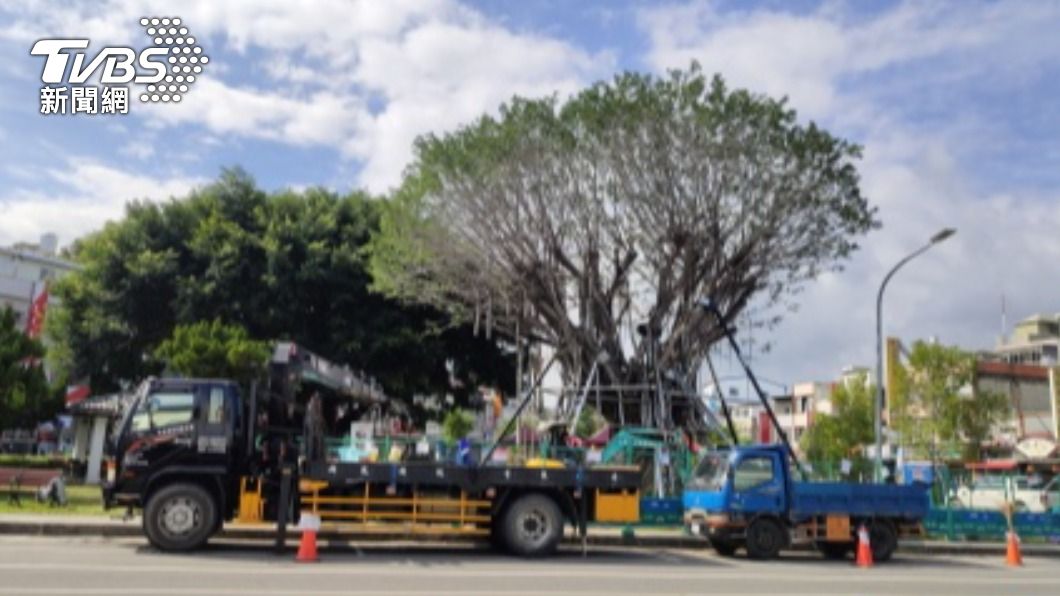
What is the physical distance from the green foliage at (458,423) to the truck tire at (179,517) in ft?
90.0

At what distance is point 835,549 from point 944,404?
90.3ft

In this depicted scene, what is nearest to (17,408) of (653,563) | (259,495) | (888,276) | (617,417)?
(259,495)

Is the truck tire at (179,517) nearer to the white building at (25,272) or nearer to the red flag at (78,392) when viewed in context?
the red flag at (78,392)

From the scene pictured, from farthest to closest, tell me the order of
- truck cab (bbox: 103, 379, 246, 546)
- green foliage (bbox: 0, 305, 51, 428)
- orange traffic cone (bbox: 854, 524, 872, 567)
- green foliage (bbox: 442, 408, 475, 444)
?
1. green foliage (bbox: 442, 408, 475, 444)
2. green foliage (bbox: 0, 305, 51, 428)
3. orange traffic cone (bbox: 854, 524, 872, 567)
4. truck cab (bbox: 103, 379, 246, 546)

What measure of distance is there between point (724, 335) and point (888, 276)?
644cm

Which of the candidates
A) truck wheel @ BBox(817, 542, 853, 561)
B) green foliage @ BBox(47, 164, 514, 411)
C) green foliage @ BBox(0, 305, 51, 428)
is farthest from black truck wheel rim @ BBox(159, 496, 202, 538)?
green foliage @ BBox(47, 164, 514, 411)

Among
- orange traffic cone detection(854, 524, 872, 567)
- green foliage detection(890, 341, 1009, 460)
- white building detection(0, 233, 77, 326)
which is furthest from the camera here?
white building detection(0, 233, 77, 326)

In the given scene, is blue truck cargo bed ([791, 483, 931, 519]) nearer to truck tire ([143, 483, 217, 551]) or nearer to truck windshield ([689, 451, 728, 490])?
truck windshield ([689, 451, 728, 490])

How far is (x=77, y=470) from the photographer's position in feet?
112

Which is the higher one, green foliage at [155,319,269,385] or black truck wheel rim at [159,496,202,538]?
green foliage at [155,319,269,385]

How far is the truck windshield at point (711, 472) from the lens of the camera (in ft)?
56.4

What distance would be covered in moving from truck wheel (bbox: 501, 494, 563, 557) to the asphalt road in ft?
1.19

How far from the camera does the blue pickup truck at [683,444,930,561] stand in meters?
16.8

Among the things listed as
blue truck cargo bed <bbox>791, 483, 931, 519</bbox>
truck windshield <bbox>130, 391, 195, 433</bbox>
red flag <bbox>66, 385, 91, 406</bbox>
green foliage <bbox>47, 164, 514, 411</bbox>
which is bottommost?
blue truck cargo bed <bbox>791, 483, 931, 519</bbox>
